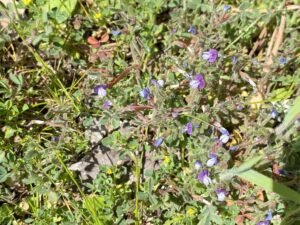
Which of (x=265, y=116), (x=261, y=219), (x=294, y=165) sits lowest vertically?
(x=261, y=219)

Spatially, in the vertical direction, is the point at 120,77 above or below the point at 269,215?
above

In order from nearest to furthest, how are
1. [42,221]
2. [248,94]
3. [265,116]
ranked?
[42,221] → [265,116] → [248,94]

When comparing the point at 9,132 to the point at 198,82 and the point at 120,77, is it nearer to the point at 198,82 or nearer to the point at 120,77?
the point at 120,77

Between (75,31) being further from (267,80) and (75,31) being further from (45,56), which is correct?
(267,80)

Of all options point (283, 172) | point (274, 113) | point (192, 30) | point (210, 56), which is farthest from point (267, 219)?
point (192, 30)

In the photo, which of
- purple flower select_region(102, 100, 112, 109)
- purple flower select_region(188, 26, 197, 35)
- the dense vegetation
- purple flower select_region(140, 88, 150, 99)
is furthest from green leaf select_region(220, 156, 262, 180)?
purple flower select_region(188, 26, 197, 35)

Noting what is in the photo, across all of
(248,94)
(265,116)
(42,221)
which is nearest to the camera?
(42,221)

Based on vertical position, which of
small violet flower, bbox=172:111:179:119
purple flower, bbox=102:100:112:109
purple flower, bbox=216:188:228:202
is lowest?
purple flower, bbox=216:188:228:202

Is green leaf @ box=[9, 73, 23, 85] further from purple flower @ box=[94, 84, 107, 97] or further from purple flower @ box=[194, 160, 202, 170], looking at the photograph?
purple flower @ box=[194, 160, 202, 170]

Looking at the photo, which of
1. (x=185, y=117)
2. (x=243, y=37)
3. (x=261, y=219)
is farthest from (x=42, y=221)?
(x=243, y=37)

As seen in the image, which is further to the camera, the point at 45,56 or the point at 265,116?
the point at 45,56

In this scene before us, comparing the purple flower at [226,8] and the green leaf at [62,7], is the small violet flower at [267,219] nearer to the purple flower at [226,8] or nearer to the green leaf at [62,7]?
the purple flower at [226,8]
